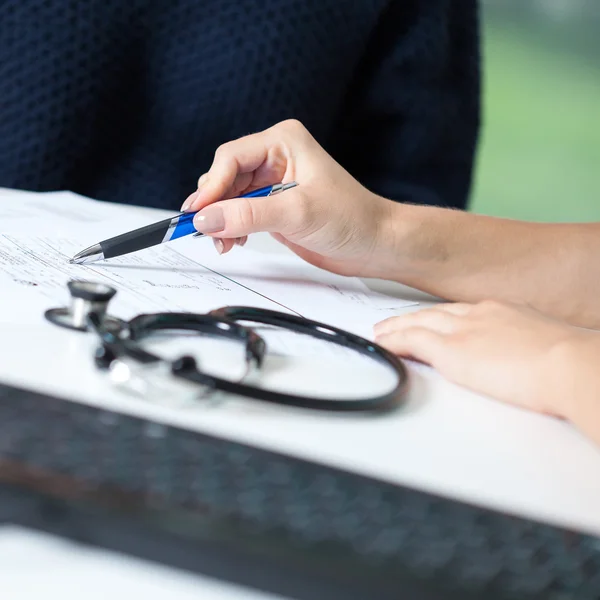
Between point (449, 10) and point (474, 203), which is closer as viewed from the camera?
point (449, 10)

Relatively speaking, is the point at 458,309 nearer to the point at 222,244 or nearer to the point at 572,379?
the point at 572,379

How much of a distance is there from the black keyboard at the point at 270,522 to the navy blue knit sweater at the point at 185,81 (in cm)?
72

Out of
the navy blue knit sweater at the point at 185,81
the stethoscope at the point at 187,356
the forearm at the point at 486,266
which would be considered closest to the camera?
the stethoscope at the point at 187,356

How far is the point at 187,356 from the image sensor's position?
0.37 metres

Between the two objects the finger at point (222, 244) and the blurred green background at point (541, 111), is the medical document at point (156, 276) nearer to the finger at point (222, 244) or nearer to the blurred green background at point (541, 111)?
the finger at point (222, 244)

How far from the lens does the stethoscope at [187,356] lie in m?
0.38

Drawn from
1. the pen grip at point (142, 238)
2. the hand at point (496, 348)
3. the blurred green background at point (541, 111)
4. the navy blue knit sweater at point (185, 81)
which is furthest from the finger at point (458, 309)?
the blurred green background at point (541, 111)

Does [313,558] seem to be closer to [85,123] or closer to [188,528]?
[188,528]

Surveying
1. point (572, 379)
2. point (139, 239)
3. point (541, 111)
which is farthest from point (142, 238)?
point (541, 111)

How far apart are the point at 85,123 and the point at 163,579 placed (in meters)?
0.81

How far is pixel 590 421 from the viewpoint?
0.44 m

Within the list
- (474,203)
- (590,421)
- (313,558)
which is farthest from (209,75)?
(474,203)

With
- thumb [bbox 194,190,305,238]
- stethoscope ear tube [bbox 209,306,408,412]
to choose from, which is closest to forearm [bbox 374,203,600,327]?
thumb [bbox 194,190,305,238]

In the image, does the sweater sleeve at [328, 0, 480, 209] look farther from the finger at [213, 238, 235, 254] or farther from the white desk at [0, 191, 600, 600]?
the white desk at [0, 191, 600, 600]
